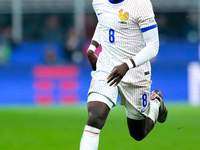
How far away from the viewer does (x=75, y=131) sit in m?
13.1

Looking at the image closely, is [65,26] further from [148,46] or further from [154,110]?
[148,46]

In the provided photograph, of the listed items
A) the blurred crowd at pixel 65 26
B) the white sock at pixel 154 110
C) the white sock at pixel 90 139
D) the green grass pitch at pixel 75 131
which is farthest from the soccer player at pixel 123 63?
the blurred crowd at pixel 65 26

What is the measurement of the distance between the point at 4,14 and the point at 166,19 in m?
7.10

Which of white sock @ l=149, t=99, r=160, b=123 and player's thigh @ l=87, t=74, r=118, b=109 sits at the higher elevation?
player's thigh @ l=87, t=74, r=118, b=109

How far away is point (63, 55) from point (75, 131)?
384 inches

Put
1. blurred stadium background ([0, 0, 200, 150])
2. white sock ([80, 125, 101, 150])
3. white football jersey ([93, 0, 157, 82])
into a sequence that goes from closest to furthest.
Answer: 1. white sock ([80, 125, 101, 150])
2. white football jersey ([93, 0, 157, 82])
3. blurred stadium background ([0, 0, 200, 150])

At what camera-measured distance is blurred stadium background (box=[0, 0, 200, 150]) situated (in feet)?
67.8

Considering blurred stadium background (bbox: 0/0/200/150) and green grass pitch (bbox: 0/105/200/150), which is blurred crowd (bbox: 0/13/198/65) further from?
green grass pitch (bbox: 0/105/200/150)

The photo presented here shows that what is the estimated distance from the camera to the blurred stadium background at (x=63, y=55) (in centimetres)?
2066

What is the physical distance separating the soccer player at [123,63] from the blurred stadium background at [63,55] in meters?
8.94

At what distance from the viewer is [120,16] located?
767cm

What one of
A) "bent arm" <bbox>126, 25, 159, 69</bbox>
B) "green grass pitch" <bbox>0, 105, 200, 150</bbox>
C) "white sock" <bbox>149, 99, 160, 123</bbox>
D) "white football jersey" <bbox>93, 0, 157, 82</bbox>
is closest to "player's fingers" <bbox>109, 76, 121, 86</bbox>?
"bent arm" <bbox>126, 25, 159, 69</bbox>

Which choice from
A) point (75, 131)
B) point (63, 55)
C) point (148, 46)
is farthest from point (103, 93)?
point (63, 55)

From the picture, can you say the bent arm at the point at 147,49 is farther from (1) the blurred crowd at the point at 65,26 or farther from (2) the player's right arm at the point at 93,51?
(1) the blurred crowd at the point at 65,26
